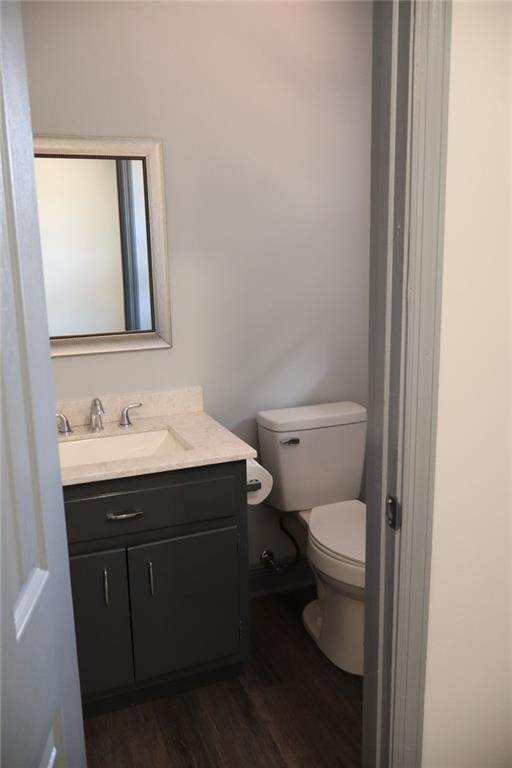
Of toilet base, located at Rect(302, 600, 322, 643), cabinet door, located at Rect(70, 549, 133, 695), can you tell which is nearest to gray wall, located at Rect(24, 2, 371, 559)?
toilet base, located at Rect(302, 600, 322, 643)

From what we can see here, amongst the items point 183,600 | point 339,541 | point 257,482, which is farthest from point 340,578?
point 183,600

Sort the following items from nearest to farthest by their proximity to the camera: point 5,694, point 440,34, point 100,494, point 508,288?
point 5,694, point 440,34, point 508,288, point 100,494

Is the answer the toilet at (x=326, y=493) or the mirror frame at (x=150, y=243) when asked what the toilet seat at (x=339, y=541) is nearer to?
the toilet at (x=326, y=493)

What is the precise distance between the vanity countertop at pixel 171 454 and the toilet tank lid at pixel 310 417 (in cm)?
24

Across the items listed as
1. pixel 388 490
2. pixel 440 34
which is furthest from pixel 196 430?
pixel 440 34

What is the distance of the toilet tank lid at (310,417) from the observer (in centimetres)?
251

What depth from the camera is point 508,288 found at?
1.27 meters

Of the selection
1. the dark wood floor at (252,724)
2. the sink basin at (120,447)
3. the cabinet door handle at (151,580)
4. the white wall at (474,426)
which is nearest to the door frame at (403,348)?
the white wall at (474,426)

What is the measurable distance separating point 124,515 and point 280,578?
111cm

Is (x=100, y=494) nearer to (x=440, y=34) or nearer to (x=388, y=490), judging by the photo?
(x=388, y=490)

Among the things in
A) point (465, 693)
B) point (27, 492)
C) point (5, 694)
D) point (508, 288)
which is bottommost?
point (465, 693)

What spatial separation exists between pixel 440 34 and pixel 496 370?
63 cm

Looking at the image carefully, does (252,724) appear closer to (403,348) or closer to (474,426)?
(474,426)

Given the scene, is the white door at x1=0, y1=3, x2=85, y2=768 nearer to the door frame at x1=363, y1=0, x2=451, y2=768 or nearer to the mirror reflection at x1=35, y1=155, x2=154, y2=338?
the door frame at x1=363, y1=0, x2=451, y2=768
